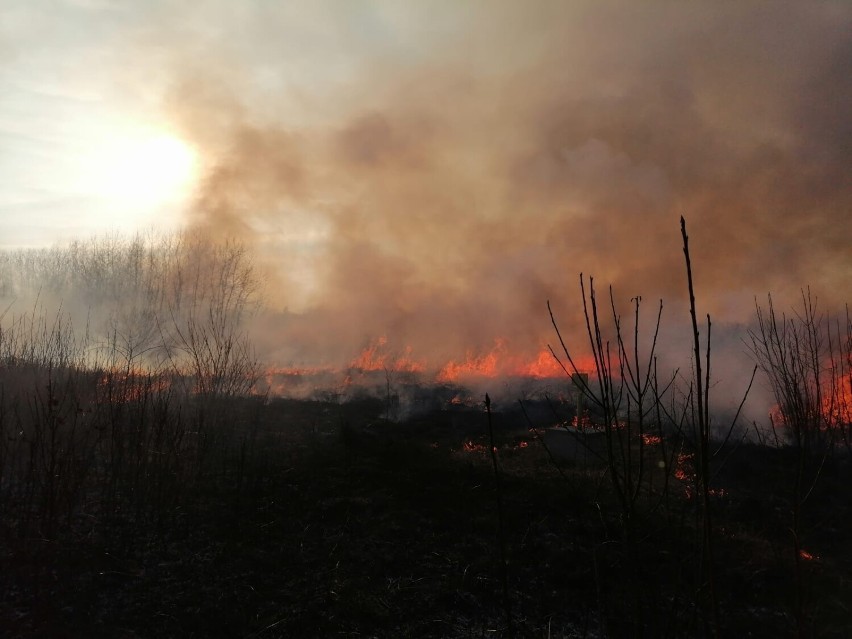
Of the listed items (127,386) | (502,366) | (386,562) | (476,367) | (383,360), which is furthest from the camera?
(383,360)

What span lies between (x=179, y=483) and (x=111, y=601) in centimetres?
264

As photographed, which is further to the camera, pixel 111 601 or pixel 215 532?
pixel 215 532

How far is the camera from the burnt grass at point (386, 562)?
5.20 m

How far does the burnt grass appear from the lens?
205 inches

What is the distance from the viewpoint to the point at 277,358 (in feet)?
115

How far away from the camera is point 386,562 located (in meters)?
6.72

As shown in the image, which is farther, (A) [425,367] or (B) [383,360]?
(B) [383,360]

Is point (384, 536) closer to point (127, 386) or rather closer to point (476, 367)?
point (127, 386)

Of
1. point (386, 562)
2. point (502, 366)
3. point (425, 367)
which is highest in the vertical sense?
point (502, 366)

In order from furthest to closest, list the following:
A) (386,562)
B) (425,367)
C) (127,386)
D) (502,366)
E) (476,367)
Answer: (425,367), (476,367), (502,366), (127,386), (386,562)

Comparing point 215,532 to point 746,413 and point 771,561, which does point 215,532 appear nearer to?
point 771,561

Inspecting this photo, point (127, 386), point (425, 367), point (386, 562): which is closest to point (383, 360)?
point (425, 367)

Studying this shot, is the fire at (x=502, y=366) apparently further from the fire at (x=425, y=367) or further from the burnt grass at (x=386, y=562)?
the burnt grass at (x=386, y=562)

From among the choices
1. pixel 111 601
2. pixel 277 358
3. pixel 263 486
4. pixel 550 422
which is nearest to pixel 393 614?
pixel 111 601
